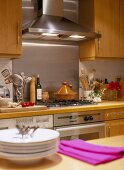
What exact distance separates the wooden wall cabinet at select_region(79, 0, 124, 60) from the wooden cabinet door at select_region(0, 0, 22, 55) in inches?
39.3

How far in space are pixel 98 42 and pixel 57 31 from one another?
69 cm

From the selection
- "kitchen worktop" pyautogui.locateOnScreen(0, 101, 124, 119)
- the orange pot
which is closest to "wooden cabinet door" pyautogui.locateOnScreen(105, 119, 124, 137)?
"kitchen worktop" pyautogui.locateOnScreen(0, 101, 124, 119)

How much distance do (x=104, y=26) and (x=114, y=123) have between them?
48.4 inches

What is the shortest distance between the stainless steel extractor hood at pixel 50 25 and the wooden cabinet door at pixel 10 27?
11 cm

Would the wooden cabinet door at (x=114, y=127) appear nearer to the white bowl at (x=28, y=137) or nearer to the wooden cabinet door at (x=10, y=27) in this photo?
the wooden cabinet door at (x=10, y=27)

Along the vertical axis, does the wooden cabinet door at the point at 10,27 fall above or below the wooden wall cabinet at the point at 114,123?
above

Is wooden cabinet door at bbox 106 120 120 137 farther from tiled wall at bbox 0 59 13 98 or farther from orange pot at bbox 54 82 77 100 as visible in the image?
tiled wall at bbox 0 59 13 98

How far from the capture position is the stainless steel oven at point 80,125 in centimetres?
293

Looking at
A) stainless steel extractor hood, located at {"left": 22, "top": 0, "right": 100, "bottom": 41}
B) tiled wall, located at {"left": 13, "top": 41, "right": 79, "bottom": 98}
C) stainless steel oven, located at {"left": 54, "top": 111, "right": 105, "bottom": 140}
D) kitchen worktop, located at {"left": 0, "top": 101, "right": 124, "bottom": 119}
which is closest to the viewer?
kitchen worktop, located at {"left": 0, "top": 101, "right": 124, "bottom": 119}

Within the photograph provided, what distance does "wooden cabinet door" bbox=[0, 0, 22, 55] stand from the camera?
3.00 meters

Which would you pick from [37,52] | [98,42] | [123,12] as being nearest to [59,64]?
[37,52]

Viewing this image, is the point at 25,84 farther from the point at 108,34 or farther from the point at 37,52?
the point at 108,34

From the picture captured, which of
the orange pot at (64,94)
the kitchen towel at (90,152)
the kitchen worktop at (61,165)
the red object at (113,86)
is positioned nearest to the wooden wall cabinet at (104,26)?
the red object at (113,86)

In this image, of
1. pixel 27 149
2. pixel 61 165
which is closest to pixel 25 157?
pixel 27 149
